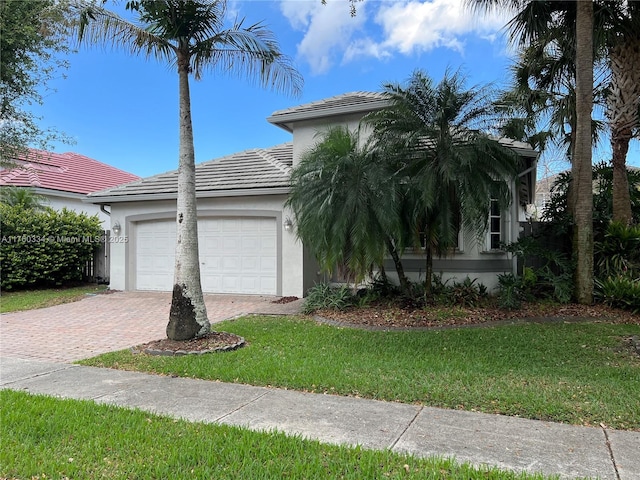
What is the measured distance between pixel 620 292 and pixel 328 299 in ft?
21.6

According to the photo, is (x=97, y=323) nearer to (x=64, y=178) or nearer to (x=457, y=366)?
(x=457, y=366)

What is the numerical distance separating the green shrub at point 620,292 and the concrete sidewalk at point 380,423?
6788 mm

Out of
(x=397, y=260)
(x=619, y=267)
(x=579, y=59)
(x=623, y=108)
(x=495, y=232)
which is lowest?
(x=619, y=267)

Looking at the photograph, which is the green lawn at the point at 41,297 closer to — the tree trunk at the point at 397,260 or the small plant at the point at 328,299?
the small plant at the point at 328,299

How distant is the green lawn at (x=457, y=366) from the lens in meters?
4.51

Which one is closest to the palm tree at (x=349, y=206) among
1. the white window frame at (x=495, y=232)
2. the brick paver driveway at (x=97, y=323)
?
the brick paver driveway at (x=97, y=323)

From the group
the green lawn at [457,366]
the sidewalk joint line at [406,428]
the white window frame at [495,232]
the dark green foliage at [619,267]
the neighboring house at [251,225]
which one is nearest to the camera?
the sidewalk joint line at [406,428]

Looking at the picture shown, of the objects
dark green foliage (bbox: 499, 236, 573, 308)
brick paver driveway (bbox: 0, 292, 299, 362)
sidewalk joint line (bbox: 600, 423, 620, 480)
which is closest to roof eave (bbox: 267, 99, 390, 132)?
dark green foliage (bbox: 499, 236, 573, 308)

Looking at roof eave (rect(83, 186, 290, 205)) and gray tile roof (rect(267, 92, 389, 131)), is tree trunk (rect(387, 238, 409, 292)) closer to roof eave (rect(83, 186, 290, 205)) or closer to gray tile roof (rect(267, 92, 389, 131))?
roof eave (rect(83, 186, 290, 205))

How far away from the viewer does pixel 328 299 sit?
10.1 m

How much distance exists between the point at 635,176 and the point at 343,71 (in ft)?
31.3

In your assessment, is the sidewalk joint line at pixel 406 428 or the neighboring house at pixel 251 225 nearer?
the sidewalk joint line at pixel 406 428

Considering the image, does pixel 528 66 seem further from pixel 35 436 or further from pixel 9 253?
pixel 9 253

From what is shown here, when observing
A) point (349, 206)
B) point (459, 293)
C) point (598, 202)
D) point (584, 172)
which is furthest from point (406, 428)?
point (598, 202)
